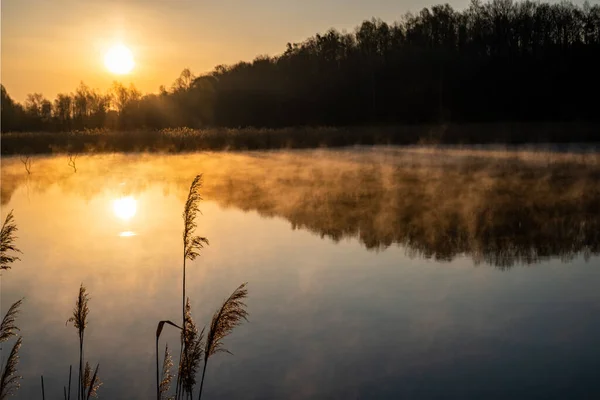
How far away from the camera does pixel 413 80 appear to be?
4616cm

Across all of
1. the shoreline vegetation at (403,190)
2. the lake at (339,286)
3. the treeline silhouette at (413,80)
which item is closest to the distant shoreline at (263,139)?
the shoreline vegetation at (403,190)

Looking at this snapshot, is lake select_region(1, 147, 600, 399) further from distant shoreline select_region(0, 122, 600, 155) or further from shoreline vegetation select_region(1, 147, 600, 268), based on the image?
distant shoreline select_region(0, 122, 600, 155)

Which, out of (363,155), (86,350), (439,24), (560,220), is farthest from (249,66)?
(86,350)

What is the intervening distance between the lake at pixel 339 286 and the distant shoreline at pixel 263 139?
1413 centimetres

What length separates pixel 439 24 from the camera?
53406mm

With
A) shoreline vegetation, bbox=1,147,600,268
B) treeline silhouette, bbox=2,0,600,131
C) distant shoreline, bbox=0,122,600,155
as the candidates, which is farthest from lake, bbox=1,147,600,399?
treeline silhouette, bbox=2,0,600,131

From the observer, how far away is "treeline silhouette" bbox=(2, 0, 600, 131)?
41.8 metres

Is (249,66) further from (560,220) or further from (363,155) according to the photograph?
(560,220)

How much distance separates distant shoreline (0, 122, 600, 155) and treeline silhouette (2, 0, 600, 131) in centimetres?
602

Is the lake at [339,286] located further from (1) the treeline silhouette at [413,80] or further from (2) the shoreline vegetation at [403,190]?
(1) the treeline silhouette at [413,80]

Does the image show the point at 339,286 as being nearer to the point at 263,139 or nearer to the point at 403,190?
the point at 403,190

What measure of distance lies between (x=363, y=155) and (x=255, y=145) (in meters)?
6.79

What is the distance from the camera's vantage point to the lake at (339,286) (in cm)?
500

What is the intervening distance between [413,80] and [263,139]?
18.0 m
